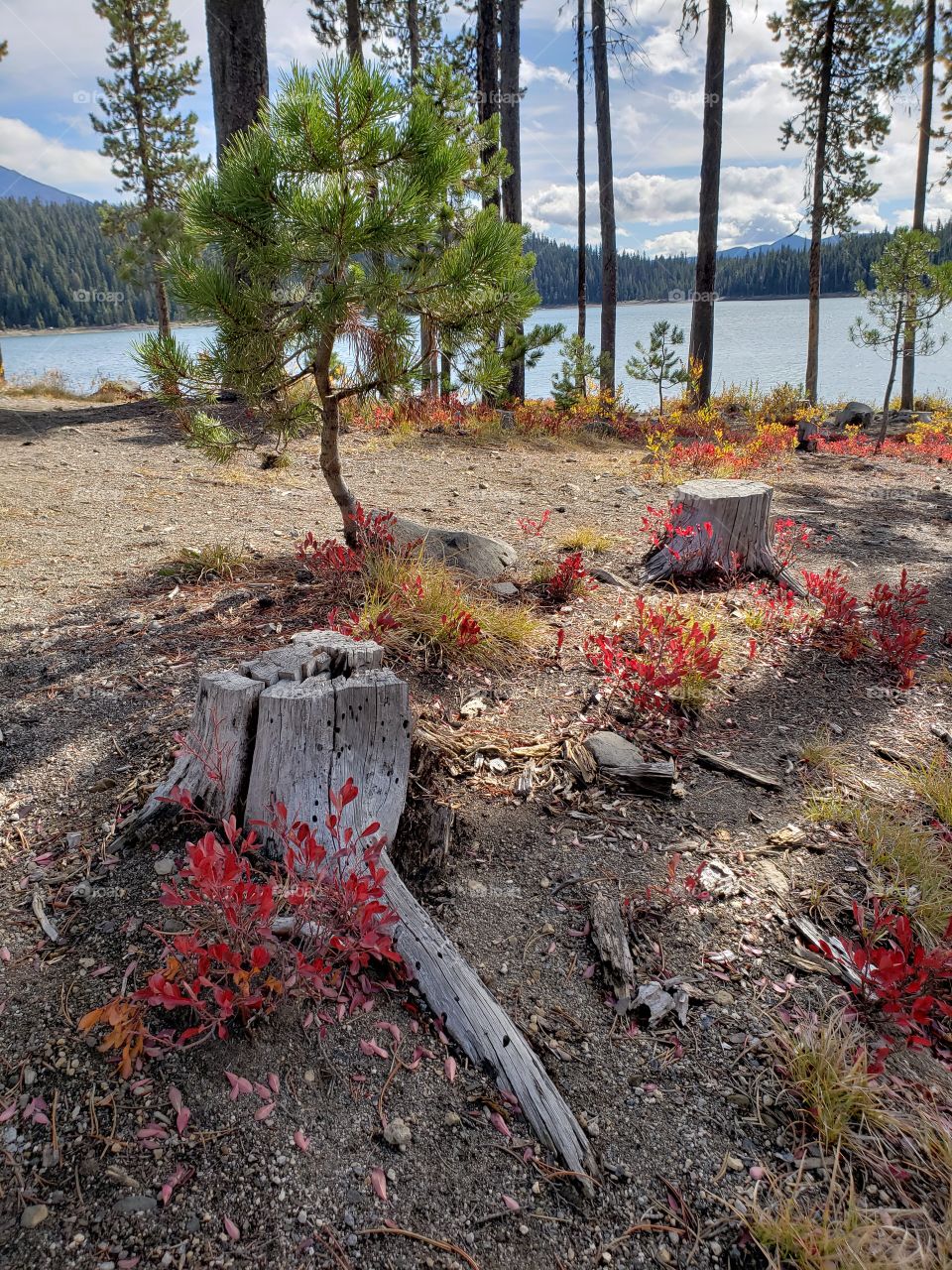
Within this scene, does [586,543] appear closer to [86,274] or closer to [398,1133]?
[398,1133]

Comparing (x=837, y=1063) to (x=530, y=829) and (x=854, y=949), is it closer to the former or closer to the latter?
(x=854, y=949)

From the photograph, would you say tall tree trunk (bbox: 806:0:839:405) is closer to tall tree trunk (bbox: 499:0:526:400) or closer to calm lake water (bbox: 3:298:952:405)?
calm lake water (bbox: 3:298:952:405)

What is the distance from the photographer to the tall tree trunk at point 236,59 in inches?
298

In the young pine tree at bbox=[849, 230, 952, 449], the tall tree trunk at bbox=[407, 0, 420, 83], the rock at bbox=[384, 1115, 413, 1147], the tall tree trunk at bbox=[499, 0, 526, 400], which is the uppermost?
the tall tree trunk at bbox=[407, 0, 420, 83]

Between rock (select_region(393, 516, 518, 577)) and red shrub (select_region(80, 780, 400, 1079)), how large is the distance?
3.08 metres

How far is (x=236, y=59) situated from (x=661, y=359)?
7.89m

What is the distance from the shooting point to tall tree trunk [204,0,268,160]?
24.8 ft

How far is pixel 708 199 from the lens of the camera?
1266 cm

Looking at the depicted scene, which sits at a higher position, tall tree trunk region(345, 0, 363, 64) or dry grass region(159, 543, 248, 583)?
tall tree trunk region(345, 0, 363, 64)

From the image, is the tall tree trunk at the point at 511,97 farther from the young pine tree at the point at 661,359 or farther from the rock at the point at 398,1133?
the rock at the point at 398,1133

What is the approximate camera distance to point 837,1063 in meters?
1.84

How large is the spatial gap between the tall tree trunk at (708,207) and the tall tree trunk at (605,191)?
1.65 meters

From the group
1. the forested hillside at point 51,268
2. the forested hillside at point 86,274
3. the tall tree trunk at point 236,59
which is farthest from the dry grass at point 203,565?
the forested hillside at point 51,268

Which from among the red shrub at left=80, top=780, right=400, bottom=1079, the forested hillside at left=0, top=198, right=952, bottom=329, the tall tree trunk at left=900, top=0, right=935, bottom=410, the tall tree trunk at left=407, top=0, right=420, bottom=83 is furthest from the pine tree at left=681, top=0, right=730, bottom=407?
the forested hillside at left=0, top=198, right=952, bottom=329
